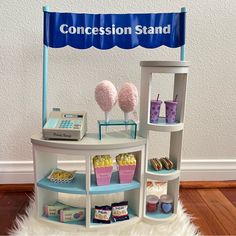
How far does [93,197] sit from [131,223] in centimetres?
22

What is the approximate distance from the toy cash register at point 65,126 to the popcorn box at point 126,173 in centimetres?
19

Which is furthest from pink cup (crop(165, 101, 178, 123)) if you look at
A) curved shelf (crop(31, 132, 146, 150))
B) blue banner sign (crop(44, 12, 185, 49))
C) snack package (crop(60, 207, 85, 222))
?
snack package (crop(60, 207, 85, 222))

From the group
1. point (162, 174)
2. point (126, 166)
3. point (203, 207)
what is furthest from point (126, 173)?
point (203, 207)

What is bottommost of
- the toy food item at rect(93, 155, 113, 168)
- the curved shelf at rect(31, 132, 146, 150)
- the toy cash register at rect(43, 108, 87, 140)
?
the toy food item at rect(93, 155, 113, 168)

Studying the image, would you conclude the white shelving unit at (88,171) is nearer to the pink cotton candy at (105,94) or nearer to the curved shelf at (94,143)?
the curved shelf at (94,143)

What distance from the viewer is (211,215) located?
1099mm

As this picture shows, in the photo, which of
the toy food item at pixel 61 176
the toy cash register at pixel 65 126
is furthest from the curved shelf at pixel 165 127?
the toy food item at pixel 61 176

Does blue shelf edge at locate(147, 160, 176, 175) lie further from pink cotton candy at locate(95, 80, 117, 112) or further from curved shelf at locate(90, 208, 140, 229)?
pink cotton candy at locate(95, 80, 117, 112)

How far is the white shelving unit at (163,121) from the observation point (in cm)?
90

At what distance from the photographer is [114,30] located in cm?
100

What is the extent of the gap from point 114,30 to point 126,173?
531 mm

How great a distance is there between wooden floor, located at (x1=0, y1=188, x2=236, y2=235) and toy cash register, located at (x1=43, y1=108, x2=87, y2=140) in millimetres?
402

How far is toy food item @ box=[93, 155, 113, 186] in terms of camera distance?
93 cm

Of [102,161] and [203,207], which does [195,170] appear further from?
[102,161]
